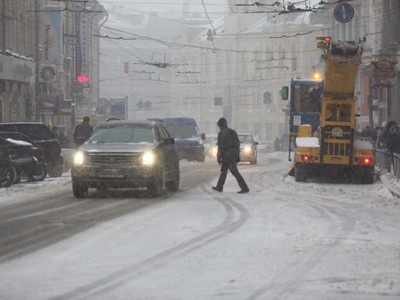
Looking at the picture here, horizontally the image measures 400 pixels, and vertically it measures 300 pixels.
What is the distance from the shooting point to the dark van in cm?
4895

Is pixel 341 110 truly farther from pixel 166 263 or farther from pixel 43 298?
pixel 43 298

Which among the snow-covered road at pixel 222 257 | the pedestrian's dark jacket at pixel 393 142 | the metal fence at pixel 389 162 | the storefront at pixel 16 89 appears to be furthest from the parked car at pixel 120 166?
the storefront at pixel 16 89

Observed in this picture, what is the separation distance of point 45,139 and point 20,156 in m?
4.14

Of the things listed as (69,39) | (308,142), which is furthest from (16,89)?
(308,142)

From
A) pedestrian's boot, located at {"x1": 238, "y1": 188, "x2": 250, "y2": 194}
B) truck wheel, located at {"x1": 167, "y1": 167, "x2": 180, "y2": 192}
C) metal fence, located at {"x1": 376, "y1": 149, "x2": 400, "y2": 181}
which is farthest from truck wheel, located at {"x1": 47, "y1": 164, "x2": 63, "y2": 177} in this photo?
pedestrian's boot, located at {"x1": 238, "y1": 188, "x2": 250, "y2": 194}

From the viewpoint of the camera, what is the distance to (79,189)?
22.2m

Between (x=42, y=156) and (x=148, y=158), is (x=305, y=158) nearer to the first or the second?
(x=42, y=156)

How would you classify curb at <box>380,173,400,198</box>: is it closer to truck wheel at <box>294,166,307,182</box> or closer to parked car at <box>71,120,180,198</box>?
truck wheel at <box>294,166,307,182</box>

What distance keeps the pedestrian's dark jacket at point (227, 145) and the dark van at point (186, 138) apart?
24359mm

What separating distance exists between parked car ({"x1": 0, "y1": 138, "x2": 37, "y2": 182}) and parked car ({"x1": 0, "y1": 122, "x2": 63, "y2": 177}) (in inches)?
124

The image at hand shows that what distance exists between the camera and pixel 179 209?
18.7 metres

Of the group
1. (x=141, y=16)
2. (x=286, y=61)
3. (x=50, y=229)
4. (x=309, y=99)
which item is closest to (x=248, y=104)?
(x=286, y=61)

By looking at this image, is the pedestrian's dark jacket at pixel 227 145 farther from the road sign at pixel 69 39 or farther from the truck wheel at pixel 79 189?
the road sign at pixel 69 39

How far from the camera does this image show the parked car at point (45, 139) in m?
32.7
